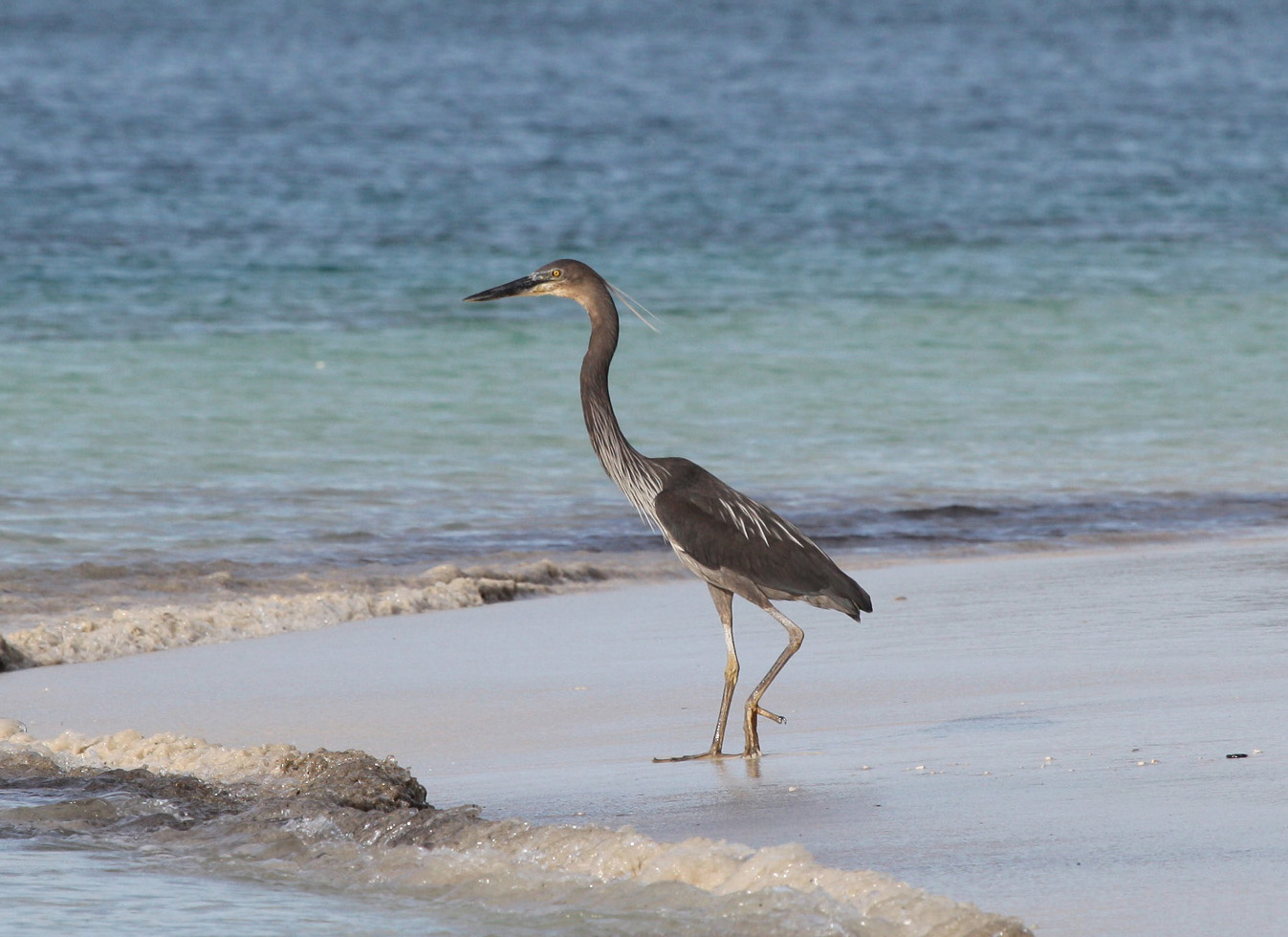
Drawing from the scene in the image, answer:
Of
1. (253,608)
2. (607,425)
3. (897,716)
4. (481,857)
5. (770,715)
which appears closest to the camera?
(481,857)

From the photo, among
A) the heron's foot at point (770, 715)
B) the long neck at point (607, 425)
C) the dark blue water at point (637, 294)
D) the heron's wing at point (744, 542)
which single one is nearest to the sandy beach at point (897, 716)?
the heron's foot at point (770, 715)

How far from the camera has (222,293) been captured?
18484mm

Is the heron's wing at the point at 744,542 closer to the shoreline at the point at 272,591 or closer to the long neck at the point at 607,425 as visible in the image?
the long neck at the point at 607,425

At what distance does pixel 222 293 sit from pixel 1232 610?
13.8m

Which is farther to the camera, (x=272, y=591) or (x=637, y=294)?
(x=637, y=294)

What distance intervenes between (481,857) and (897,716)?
70.7 inches

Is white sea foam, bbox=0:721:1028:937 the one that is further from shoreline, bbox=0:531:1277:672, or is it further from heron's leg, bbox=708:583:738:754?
shoreline, bbox=0:531:1277:672

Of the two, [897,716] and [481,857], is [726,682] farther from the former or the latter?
[481,857]

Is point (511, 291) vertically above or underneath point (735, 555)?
above

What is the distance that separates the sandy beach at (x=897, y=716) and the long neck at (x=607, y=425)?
0.68 meters

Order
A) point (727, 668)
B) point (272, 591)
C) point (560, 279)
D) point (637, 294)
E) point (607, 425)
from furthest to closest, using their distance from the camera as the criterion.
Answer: point (637, 294), point (272, 591), point (560, 279), point (607, 425), point (727, 668)

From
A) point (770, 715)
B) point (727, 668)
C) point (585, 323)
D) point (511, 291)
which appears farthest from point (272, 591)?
point (585, 323)

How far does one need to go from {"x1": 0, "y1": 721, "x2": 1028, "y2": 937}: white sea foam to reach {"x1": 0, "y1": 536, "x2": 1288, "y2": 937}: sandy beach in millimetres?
189

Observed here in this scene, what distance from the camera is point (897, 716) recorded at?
5391 mm
